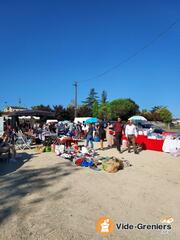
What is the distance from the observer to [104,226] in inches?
188

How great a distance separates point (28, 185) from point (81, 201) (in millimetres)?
1916

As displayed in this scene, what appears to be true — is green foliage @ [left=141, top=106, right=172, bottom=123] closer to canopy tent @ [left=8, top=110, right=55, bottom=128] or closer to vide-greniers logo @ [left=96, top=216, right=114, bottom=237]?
canopy tent @ [left=8, top=110, right=55, bottom=128]

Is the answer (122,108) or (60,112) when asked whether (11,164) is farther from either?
(122,108)

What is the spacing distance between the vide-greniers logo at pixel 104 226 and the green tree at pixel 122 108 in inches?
2706

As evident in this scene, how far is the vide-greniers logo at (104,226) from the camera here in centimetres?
454

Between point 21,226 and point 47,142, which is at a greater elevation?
point 47,142

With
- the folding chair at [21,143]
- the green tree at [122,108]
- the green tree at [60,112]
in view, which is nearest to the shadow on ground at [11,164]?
the folding chair at [21,143]

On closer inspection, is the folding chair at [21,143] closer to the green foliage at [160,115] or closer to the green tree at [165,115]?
the green foliage at [160,115]

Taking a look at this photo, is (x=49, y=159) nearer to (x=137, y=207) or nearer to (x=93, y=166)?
(x=93, y=166)

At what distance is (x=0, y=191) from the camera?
21.7 feet

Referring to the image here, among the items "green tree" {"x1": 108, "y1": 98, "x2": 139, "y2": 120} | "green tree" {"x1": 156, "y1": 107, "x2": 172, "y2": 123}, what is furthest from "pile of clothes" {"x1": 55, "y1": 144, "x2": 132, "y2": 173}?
"green tree" {"x1": 156, "y1": 107, "x2": 172, "y2": 123}

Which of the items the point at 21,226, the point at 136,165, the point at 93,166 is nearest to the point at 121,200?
the point at 21,226

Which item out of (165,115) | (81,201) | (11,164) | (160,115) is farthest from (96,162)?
(165,115)

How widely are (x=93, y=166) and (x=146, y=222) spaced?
4796 millimetres
